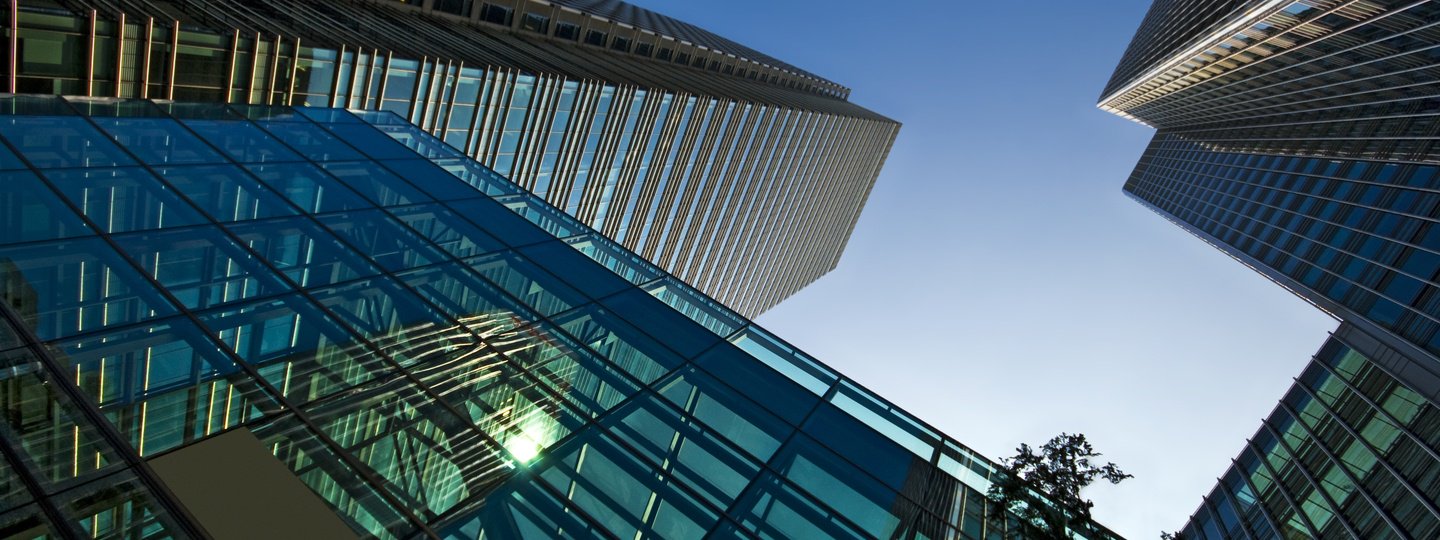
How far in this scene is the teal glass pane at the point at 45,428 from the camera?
7.89 meters

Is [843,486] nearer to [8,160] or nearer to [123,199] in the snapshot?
[123,199]

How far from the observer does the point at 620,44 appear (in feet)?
241

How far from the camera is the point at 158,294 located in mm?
11594

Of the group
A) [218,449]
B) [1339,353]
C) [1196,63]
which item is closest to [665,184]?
[1339,353]

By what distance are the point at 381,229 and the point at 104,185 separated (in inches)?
191

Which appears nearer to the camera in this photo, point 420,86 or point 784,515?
point 784,515

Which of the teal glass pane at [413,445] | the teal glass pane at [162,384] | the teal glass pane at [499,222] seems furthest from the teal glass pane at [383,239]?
the teal glass pane at [162,384]

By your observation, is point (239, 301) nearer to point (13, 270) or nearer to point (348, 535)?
point (13, 270)

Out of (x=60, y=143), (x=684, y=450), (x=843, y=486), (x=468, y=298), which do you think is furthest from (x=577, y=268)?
(x=60, y=143)

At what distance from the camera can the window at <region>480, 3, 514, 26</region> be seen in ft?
189

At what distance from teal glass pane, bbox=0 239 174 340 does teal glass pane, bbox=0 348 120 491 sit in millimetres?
995

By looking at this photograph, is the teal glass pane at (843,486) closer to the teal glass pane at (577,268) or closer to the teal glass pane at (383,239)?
the teal glass pane at (577,268)

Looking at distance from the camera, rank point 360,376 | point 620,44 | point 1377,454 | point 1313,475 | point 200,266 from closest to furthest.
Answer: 1. point 360,376
2. point 200,266
3. point 1377,454
4. point 1313,475
5. point 620,44

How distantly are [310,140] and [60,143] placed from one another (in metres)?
5.54
